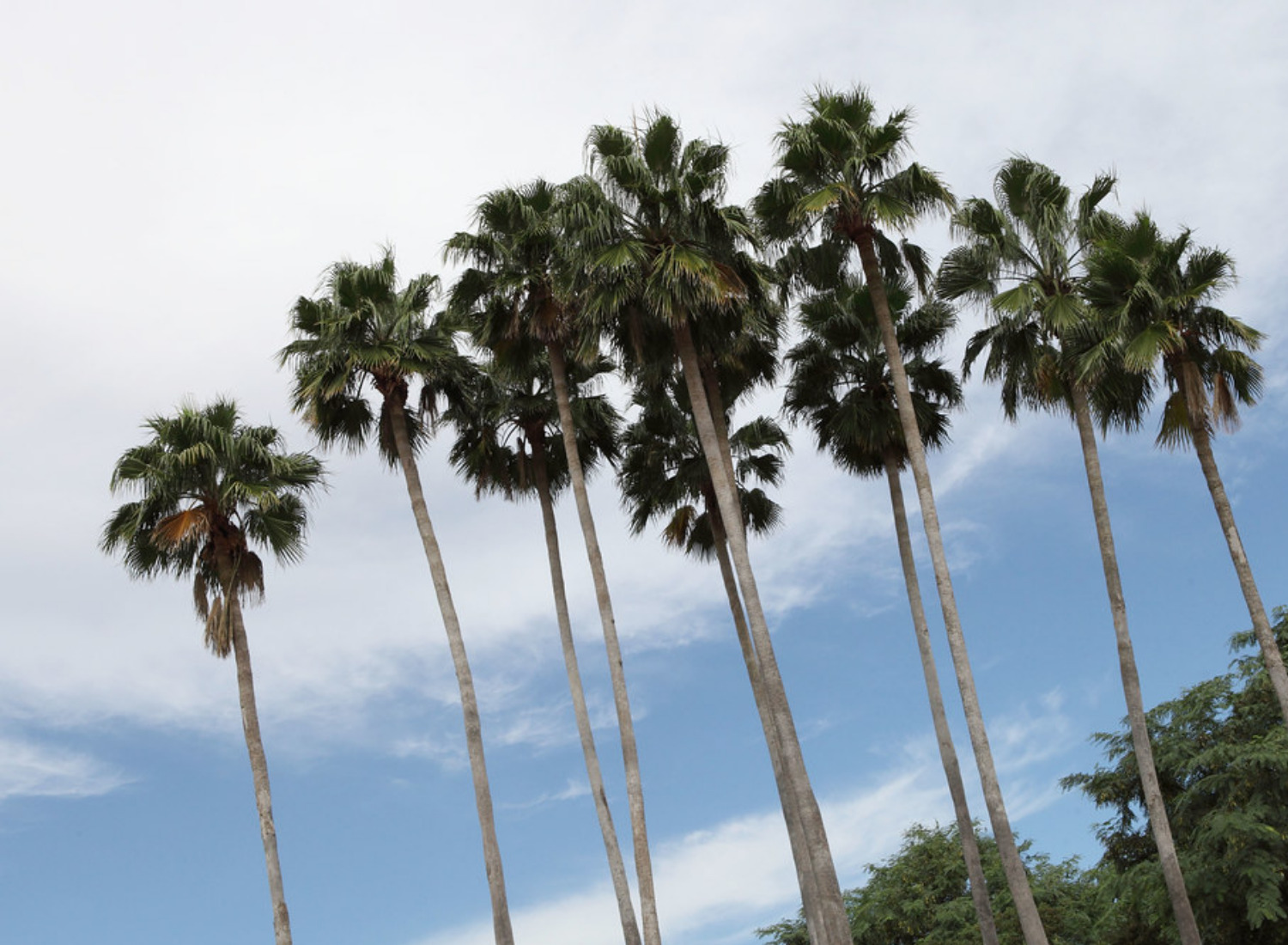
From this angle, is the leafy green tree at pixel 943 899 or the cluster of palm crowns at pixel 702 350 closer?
the cluster of palm crowns at pixel 702 350

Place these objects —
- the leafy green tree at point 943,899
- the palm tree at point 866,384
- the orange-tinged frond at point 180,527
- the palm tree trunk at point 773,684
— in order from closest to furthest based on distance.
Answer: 1. the palm tree trunk at point 773,684
2. the orange-tinged frond at point 180,527
3. the palm tree at point 866,384
4. the leafy green tree at point 943,899

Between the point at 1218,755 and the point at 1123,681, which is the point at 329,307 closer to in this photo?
the point at 1123,681

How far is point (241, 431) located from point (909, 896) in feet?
89.0

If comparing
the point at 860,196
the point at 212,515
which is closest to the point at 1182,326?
the point at 860,196

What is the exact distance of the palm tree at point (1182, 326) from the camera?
82.8 feet

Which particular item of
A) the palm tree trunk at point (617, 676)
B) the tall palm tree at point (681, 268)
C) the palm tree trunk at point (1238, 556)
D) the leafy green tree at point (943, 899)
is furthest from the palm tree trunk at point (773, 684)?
the leafy green tree at point (943, 899)

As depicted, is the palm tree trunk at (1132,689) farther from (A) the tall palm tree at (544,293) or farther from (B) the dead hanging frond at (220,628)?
(B) the dead hanging frond at (220,628)

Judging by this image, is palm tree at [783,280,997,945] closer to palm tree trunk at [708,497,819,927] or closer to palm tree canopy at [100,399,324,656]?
palm tree trunk at [708,497,819,927]

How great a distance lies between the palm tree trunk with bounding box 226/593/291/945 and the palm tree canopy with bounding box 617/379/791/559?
1100cm

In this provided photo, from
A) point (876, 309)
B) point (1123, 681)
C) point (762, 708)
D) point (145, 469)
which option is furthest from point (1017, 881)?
point (145, 469)

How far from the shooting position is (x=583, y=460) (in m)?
31.5

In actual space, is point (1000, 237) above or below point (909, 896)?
above

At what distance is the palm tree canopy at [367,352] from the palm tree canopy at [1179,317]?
555 inches

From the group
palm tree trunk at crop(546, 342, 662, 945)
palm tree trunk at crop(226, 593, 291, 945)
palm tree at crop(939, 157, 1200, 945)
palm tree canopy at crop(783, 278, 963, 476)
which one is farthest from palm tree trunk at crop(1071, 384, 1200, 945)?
palm tree trunk at crop(226, 593, 291, 945)
